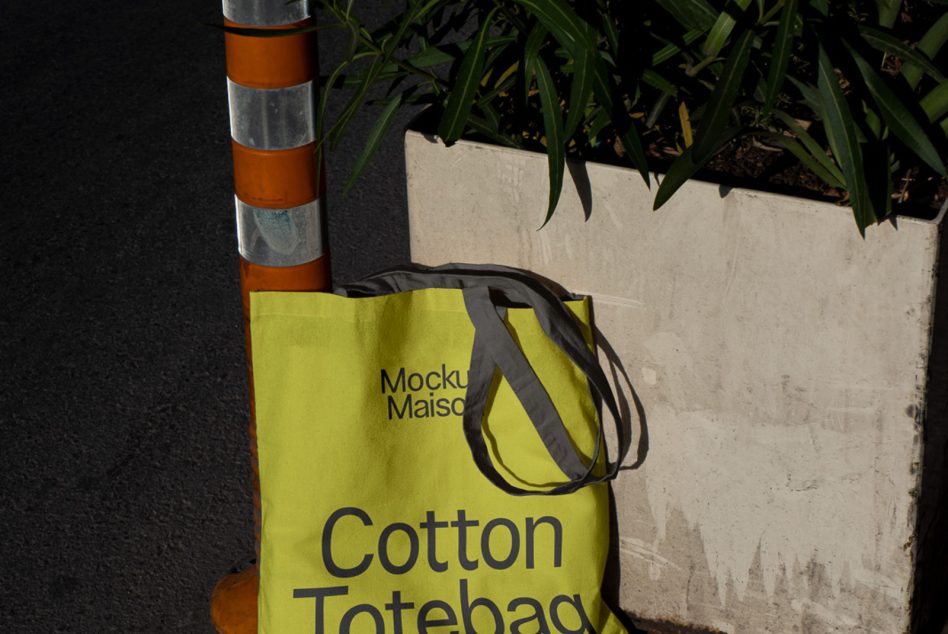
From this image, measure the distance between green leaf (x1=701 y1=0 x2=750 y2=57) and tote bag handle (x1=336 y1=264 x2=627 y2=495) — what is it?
0.48 meters

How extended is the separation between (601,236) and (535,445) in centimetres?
38

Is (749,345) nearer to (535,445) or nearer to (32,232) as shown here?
(535,445)

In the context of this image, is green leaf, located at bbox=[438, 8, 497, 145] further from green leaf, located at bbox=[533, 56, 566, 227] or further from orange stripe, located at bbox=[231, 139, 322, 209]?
orange stripe, located at bbox=[231, 139, 322, 209]

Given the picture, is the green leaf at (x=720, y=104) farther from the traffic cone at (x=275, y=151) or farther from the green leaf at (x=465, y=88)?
the traffic cone at (x=275, y=151)

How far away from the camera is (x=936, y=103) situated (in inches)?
82.0

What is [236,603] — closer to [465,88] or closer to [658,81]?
[465,88]

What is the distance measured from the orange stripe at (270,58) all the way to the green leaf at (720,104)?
2.06 ft

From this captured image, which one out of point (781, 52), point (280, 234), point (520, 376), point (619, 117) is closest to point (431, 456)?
point (520, 376)

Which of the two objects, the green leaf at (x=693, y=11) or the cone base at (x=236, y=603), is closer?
the green leaf at (x=693, y=11)

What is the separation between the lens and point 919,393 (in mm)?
2055

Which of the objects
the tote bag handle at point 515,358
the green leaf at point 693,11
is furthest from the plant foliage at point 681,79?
the tote bag handle at point 515,358

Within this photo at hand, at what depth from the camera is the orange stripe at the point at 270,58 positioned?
6.69 feet

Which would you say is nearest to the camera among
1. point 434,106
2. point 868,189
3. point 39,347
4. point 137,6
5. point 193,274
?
point 868,189

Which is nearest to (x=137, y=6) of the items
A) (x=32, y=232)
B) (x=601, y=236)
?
(x=32, y=232)
